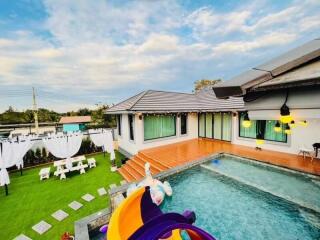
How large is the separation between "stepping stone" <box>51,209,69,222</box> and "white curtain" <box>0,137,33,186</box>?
4.13 meters

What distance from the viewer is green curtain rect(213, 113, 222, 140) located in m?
14.2

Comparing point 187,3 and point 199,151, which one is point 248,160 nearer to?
point 199,151

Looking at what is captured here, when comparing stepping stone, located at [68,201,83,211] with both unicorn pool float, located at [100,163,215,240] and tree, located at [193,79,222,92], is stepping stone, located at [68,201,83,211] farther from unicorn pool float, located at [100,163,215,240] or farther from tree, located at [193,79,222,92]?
tree, located at [193,79,222,92]

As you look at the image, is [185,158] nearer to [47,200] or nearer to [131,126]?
[131,126]

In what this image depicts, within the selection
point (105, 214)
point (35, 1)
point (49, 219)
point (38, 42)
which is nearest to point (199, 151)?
point (105, 214)

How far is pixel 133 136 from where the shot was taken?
12414 millimetres

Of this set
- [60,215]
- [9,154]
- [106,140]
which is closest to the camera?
[60,215]

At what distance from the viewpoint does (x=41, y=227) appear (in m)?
6.03

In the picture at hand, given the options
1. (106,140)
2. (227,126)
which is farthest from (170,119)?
(106,140)

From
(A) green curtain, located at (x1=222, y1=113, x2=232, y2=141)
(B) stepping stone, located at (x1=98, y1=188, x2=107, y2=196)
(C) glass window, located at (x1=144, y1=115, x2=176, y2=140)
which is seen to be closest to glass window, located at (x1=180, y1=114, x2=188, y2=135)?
(C) glass window, located at (x1=144, y1=115, x2=176, y2=140)

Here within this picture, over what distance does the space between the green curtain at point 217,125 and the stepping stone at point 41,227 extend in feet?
42.3

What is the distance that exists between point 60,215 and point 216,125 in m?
12.6

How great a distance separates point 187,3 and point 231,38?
8455 millimetres

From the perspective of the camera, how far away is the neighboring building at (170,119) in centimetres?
1188
